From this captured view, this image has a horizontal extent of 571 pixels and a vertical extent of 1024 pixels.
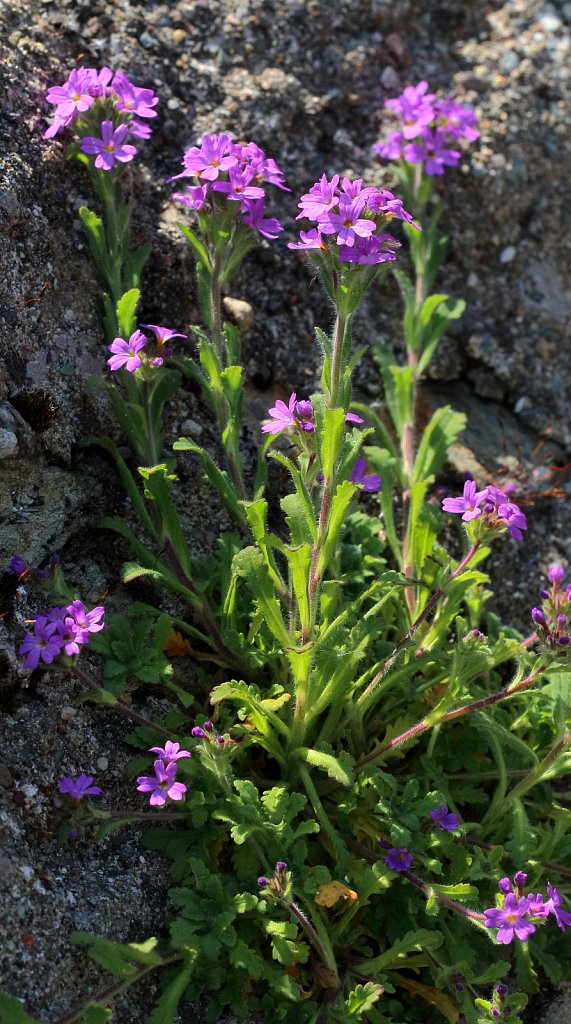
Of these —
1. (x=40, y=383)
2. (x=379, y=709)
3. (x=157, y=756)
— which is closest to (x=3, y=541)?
(x=40, y=383)

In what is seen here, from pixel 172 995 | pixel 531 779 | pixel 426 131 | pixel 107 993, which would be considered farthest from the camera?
pixel 426 131

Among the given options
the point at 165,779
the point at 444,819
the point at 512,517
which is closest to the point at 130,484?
the point at 165,779

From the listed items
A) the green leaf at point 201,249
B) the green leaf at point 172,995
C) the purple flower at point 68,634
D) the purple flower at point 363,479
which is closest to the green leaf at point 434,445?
the purple flower at point 363,479

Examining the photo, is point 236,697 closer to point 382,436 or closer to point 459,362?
point 382,436

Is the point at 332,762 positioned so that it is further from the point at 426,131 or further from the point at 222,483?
the point at 426,131

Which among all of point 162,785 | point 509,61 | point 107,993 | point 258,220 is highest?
point 509,61

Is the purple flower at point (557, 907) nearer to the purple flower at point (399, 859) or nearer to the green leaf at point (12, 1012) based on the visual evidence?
the purple flower at point (399, 859)

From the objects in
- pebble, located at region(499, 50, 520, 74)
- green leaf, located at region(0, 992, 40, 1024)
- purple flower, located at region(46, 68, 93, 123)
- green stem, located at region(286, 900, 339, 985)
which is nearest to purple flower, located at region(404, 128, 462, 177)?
pebble, located at region(499, 50, 520, 74)
